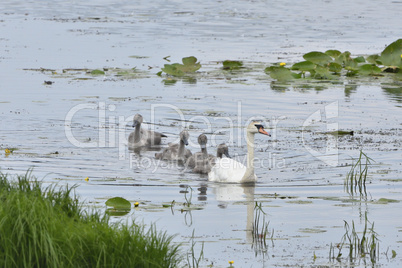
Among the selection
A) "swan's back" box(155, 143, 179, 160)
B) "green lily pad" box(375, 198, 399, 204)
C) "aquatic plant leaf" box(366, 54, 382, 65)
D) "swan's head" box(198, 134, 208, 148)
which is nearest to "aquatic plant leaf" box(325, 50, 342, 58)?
"aquatic plant leaf" box(366, 54, 382, 65)

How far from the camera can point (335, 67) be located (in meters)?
18.9

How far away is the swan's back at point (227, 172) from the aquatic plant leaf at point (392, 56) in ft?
28.1

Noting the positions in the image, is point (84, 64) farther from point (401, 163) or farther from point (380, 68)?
point (401, 163)

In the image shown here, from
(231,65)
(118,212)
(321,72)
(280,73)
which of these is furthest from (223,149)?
(231,65)

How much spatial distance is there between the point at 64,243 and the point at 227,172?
547 centimetres

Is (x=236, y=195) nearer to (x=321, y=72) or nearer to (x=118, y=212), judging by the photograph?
(x=118, y=212)

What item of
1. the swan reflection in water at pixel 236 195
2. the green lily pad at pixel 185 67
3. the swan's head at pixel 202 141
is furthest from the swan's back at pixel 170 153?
the green lily pad at pixel 185 67

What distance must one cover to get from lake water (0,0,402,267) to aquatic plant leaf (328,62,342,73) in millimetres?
858

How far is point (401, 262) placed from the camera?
7105mm

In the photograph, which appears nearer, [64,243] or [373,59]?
[64,243]

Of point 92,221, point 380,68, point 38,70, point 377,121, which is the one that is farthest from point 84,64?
point 92,221

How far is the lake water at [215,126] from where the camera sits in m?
8.27

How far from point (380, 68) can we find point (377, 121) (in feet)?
16.0

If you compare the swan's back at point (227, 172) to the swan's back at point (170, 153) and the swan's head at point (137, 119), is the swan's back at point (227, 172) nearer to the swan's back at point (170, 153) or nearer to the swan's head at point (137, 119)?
the swan's back at point (170, 153)
